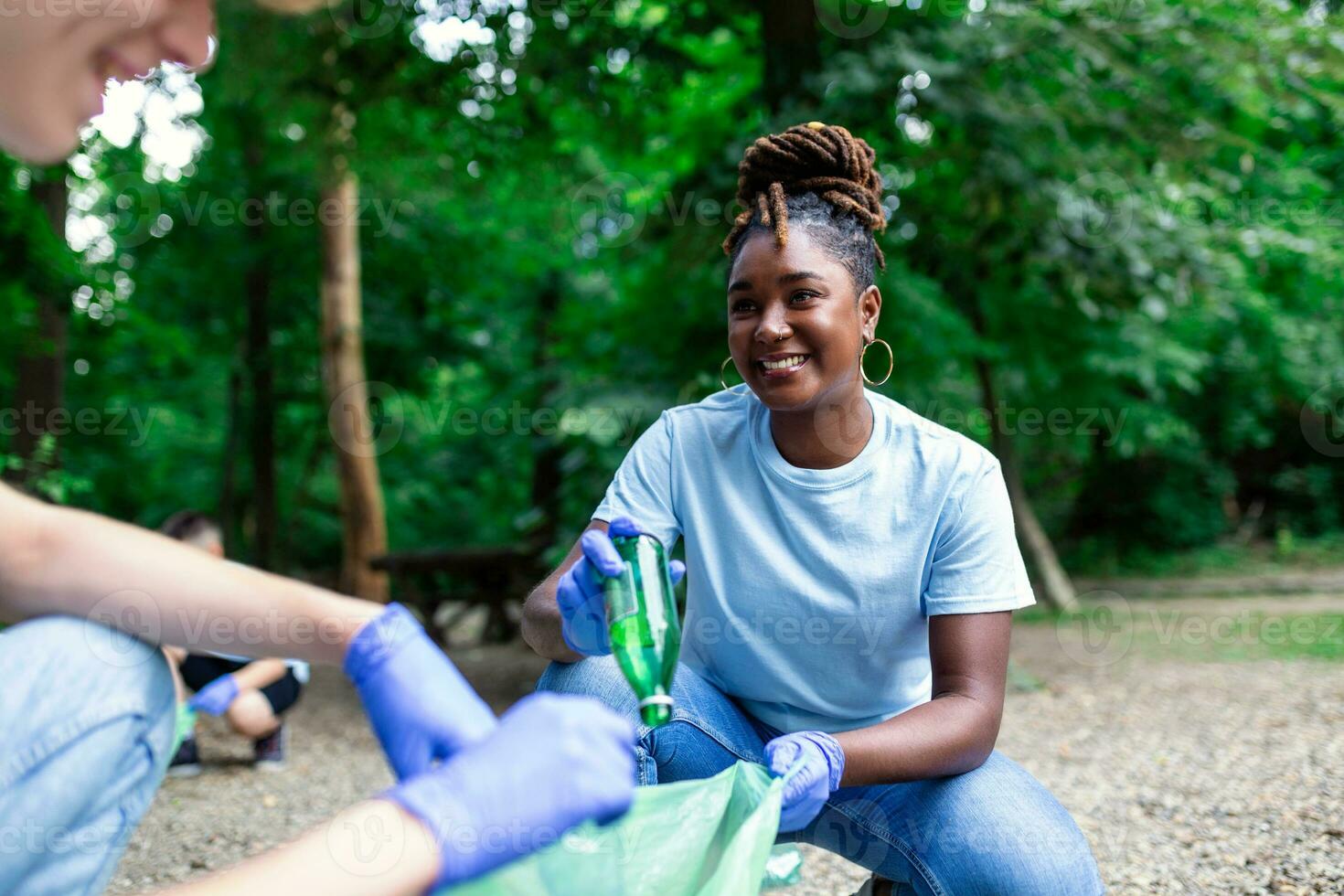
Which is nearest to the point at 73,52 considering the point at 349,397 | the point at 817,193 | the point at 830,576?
the point at 817,193

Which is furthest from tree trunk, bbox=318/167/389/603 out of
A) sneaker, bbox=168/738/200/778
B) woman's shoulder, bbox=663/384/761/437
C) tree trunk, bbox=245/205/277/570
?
woman's shoulder, bbox=663/384/761/437

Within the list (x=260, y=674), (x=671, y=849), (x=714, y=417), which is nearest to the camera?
(x=671, y=849)

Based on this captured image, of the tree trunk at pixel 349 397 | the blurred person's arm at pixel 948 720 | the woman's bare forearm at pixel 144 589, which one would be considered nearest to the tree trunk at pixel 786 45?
the blurred person's arm at pixel 948 720

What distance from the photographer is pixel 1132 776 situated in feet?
12.2

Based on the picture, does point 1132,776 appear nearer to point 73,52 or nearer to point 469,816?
point 469,816

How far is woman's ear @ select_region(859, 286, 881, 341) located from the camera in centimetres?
202

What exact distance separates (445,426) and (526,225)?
3.60 metres

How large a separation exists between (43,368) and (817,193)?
19.9 ft

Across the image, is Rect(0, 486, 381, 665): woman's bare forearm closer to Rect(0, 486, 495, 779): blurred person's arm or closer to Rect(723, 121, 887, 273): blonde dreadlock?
Rect(0, 486, 495, 779): blurred person's arm

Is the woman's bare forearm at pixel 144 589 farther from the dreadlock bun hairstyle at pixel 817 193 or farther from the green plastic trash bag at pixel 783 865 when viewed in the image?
the green plastic trash bag at pixel 783 865

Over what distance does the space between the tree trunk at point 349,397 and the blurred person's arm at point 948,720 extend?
7.25 meters

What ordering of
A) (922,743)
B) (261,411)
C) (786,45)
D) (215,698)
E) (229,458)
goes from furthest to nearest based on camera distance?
(229,458), (261,411), (786,45), (215,698), (922,743)

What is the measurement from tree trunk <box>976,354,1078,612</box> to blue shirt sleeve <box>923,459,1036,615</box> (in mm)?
5378

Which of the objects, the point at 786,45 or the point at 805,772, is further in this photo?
the point at 786,45
